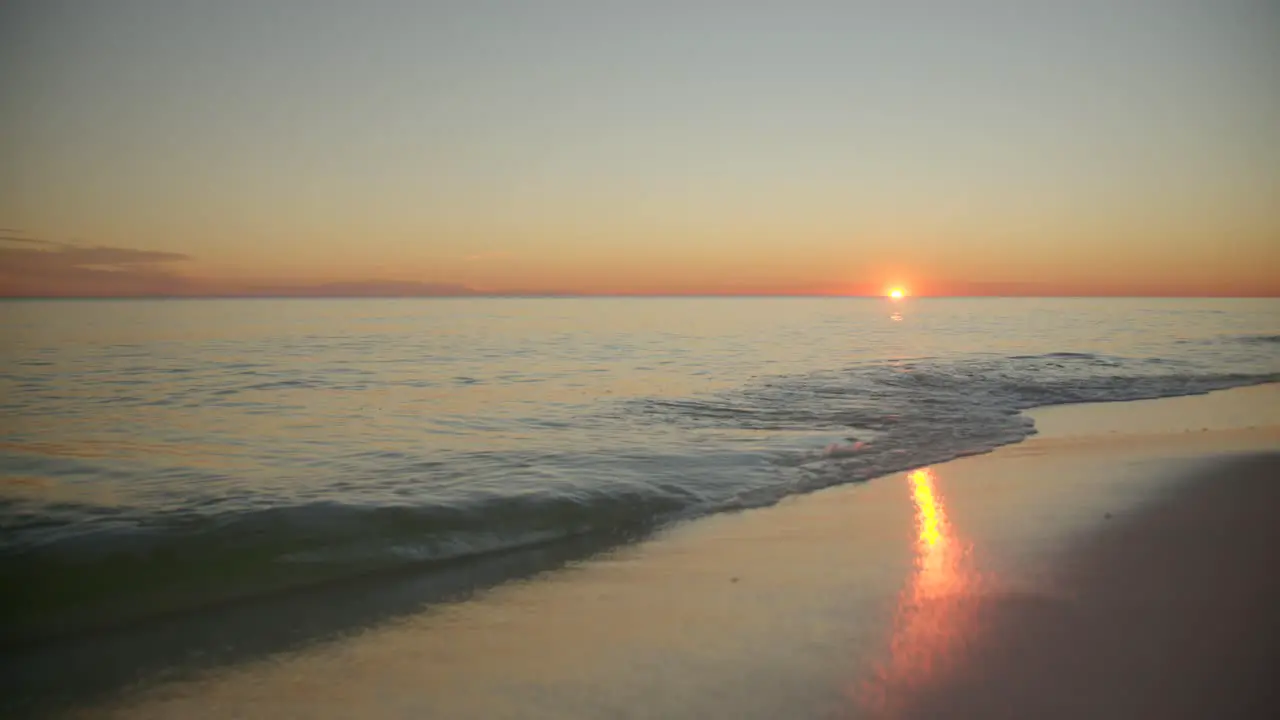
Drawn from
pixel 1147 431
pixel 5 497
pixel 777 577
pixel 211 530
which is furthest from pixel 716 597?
pixel 1147 431

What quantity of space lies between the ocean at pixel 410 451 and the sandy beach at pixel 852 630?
1.04 m

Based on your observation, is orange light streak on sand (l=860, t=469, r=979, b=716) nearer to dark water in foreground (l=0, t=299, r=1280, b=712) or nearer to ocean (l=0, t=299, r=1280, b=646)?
ocean (l=0, t=299, r=1280, b=646)

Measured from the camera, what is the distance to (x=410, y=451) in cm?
1109

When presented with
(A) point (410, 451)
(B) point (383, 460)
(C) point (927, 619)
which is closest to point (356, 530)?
(B) point (383, 460)

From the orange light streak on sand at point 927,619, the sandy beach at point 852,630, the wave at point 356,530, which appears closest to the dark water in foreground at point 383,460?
the wave at point 356,530

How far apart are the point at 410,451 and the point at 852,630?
25.8 ft

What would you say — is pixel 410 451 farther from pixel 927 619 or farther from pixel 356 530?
pixel 927 619

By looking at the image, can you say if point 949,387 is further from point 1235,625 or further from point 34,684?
point 34,684

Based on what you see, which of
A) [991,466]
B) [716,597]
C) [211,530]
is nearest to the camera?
[716,597]

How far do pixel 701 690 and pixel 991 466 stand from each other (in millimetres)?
7422

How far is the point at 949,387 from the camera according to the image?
19.1 m

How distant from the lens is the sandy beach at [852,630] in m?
3.91

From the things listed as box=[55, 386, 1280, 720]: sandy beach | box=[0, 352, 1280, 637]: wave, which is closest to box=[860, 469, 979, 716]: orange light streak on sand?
box=[55, 386, 1280, 720]: sandy beach

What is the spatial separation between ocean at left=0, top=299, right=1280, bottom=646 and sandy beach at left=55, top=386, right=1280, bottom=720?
104cm
